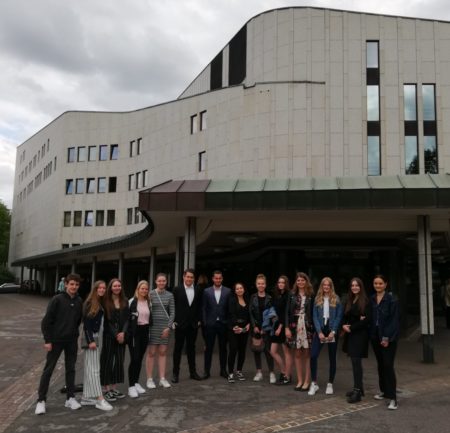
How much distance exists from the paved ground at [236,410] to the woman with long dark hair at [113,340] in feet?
1.01

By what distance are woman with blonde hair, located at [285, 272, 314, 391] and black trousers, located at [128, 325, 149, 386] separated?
2187 millimetres

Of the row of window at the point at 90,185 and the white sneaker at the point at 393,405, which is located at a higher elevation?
the row of window at the point at 90,185

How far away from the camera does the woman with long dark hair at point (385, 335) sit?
21.9 feet

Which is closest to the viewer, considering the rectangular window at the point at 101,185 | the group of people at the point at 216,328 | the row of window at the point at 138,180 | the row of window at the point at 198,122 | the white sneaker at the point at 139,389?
the group of people at the point at 216,328

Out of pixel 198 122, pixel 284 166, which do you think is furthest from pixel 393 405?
pixel 198 122

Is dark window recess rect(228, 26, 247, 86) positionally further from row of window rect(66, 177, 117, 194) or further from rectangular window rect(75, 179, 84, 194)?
rectangular window rect(75, 179, 84, 194)

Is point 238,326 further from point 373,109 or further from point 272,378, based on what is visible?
point 373,109

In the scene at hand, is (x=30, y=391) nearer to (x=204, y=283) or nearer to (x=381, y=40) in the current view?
(x=204, y=283)

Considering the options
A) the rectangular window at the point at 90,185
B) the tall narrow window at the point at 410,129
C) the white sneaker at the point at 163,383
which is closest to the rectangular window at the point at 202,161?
the tall narrow window at the point at 410,129

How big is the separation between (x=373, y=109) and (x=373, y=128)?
48.5 inches

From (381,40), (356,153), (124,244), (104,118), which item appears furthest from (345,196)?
(104,118)

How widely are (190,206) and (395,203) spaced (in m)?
4.09

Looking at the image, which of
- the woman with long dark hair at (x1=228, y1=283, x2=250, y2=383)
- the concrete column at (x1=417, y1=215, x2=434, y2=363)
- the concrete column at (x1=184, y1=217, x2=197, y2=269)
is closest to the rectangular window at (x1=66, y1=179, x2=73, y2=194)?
the concrete column at (x1=184, y1=217, x2=197, y2=269)

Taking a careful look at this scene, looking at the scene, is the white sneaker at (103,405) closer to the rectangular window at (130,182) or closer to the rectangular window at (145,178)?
the rectangular window at (145,178)
